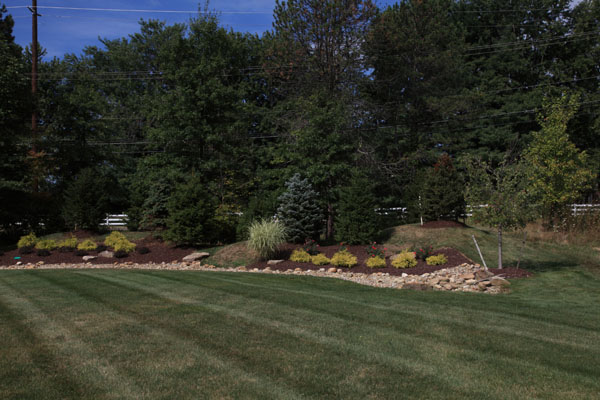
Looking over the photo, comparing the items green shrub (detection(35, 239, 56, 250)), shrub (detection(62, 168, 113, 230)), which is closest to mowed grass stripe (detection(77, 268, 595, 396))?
green shrub (detection(35, 239, 56, 250))

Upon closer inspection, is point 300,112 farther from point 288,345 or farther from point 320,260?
point 288,345

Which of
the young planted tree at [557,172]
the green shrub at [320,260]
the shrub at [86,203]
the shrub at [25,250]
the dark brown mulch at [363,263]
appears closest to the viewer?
the dark brown mulch at [363,263]

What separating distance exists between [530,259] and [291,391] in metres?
13.8

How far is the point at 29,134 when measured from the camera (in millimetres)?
21312

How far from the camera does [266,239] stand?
46.6 ft

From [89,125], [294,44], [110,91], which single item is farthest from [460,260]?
[110,91]

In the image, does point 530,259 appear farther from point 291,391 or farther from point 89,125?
point 89,125

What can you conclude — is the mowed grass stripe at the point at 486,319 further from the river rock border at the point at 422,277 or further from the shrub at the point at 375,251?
the shrub at the point at 375,251

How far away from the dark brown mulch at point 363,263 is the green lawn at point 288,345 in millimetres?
4192

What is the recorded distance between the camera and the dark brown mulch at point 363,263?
12.5 meters

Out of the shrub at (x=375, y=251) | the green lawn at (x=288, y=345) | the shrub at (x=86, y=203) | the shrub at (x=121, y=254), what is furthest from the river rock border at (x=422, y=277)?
the shrub at (x=86, y=203)

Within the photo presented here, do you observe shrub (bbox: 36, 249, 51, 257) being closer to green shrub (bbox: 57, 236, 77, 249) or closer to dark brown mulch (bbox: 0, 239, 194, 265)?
dark brown mulch (bbox: 0, 239, 194, 265)

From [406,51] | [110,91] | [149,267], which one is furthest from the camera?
[110,91]

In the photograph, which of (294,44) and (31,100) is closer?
(31,100)
